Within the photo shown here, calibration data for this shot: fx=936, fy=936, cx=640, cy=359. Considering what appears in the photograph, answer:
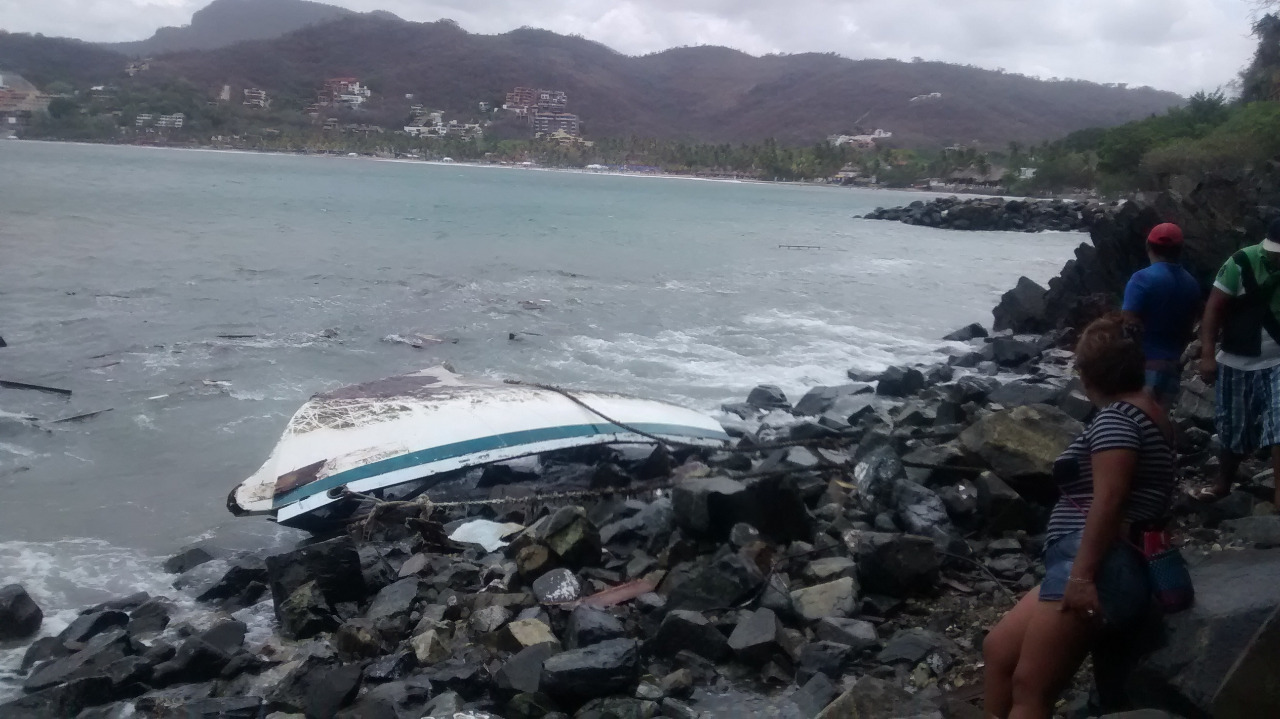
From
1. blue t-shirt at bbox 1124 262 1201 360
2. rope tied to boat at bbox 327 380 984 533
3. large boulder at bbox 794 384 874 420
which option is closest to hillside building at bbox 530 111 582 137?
large boulder at bbox 794 384 874 420

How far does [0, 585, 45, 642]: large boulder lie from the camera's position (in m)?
5.29

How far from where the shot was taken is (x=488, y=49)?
19762 cm

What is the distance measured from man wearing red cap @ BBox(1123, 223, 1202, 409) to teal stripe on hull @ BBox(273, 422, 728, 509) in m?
4.43

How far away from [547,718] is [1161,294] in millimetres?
3709

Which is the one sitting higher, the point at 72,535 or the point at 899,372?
the point at 899,372

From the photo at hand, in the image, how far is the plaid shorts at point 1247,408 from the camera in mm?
4609

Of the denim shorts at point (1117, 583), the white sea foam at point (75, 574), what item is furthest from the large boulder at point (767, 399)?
the denim shorts at point (1117, 583)

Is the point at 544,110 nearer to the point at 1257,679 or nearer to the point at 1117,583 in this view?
the point at 1117,583

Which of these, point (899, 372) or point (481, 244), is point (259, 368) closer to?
point (899, 372)

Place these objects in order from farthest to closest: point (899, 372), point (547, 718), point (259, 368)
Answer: point (259, 368) < point (899, 372) < point (547, 718)

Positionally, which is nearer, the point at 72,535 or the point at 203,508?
the point at 72,535

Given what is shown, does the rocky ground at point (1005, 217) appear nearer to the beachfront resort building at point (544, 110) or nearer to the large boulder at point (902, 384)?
the large boulder at point (902, 384)

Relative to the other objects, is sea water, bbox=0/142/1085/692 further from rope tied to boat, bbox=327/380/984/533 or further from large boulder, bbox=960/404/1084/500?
large boulder, bbox=960/404/1084/500

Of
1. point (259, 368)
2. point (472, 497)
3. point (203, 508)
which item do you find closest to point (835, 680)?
point (472, 497)
